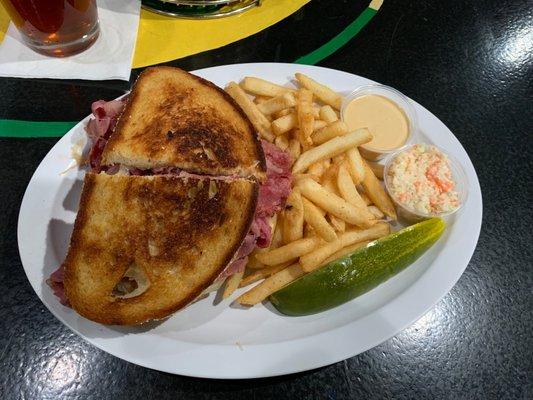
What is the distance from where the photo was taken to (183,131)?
163 cm

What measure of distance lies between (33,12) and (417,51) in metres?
1.93

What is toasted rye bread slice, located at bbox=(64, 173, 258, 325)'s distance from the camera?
57.3 inches

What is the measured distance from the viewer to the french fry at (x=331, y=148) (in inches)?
68.9

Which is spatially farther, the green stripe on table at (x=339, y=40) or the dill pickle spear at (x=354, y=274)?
the green stripe on table at (x=339, y=40)

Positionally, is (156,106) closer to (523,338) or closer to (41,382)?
(41,382)

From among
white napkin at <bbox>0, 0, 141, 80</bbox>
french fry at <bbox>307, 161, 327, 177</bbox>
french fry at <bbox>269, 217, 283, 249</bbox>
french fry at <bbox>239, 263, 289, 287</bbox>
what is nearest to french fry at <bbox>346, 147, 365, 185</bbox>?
french fry at <bbox>307, 161, 327, 177</bbox>

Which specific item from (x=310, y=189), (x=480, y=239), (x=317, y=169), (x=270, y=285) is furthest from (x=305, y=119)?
(x=480, y=239)

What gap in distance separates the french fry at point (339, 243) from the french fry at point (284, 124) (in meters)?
0.48

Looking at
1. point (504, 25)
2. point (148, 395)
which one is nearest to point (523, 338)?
point (148, 395)

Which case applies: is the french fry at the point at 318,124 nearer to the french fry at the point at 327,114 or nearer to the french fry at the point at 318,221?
the french fry at the point at 327,114

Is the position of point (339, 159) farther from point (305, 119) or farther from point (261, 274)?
point (261, 274)

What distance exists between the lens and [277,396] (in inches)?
62.2

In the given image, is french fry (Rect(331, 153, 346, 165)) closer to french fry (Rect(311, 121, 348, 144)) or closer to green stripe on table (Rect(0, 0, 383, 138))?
french fry (Rect(311, 121, 348, 144))

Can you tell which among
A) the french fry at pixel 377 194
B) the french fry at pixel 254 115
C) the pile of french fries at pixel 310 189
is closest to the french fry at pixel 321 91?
the pile of french fries at pixel 310 189
